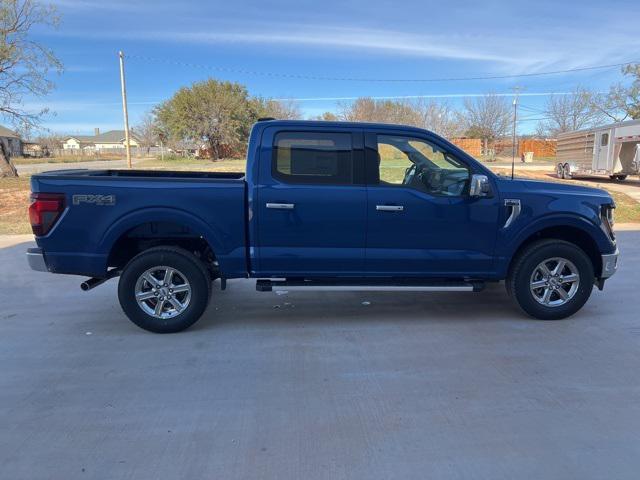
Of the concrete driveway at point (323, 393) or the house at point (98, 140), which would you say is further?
the house at point (98, 140)

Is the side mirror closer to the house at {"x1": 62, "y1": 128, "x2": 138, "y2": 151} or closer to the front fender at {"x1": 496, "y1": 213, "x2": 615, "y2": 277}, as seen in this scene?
the front fender at {"x1": 496, "y1": 213, "x2": 615, "y2": 277}

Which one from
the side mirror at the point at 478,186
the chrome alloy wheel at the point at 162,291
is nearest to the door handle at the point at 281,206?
the chrome alloy wheel at the point at 162,291

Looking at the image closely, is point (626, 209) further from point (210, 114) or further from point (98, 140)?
A: point (98, 140)

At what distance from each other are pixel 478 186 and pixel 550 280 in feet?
4.33

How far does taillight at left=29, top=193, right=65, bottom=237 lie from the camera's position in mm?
4578

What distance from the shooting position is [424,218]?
4.88 meters

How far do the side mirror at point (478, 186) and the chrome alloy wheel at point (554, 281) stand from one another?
1.02 m

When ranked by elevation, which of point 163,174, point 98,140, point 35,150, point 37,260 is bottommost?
point 37,260

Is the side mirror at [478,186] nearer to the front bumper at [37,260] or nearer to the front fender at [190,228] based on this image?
the front fender at [190,228]

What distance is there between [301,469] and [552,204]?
12.0ft

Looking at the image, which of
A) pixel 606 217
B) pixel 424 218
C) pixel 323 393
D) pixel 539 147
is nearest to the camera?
pixel 323 393

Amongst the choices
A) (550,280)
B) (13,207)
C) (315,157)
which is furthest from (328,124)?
(13,207)

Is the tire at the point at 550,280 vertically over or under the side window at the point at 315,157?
under

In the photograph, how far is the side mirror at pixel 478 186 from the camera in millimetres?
4754
